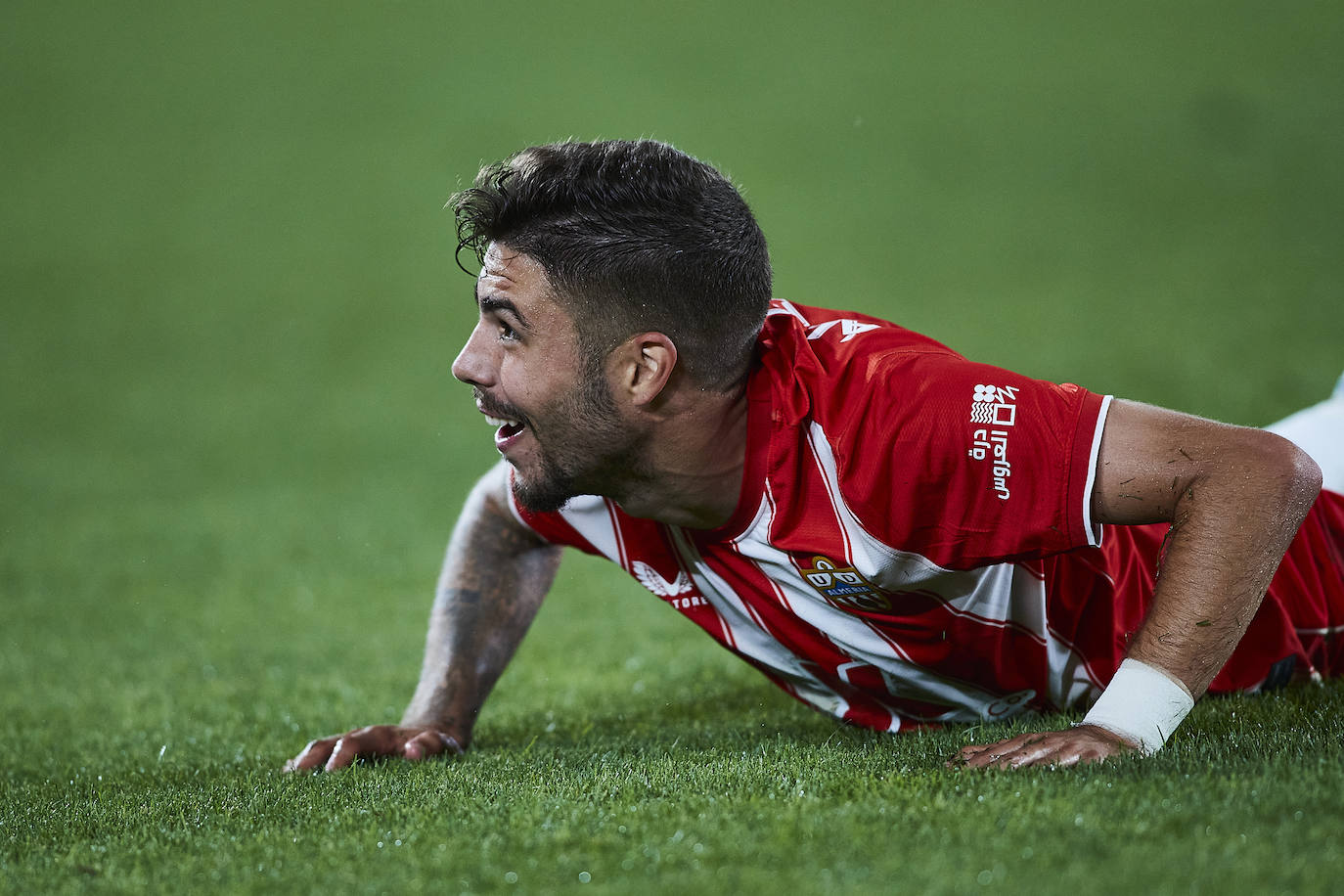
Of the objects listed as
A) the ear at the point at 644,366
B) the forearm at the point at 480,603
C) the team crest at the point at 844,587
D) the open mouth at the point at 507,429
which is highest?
the ear at the point at 644,366

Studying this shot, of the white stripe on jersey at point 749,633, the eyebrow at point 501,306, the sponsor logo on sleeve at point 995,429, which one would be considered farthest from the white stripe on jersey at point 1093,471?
the eyebrow at point 501,306

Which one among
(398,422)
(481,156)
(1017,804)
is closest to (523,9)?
(481,156)

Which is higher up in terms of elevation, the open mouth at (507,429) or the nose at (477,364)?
the nose at (477,364)

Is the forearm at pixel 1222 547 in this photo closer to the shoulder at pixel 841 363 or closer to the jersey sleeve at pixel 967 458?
the jersey sleeve at pixel 967 458

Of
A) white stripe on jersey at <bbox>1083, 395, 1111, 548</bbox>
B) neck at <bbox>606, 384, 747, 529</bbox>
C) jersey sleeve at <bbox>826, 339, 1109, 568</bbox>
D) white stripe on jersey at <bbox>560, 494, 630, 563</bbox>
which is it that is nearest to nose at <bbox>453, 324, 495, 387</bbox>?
neck at <bbox>606, 384, 747, 529</bbox>

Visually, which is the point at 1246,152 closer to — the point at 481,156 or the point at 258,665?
the point at 481,156

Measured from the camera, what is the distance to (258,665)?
4.02 m

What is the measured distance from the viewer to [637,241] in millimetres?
2004

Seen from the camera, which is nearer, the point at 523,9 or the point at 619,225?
the point at 619,225

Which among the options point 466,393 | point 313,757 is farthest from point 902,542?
point 466,393

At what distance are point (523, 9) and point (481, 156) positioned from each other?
1.51 metres

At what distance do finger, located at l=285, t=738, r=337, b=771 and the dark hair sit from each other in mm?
897

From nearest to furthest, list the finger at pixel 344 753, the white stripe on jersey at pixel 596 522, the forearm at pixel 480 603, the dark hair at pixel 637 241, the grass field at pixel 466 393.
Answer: the grass field at pixel 466 393 → the dark hair at pixel 637 241 → the finger at pixel 344 753 → the white stripe on jersey at pixel 596 522 → the forearm at pixel 480 603

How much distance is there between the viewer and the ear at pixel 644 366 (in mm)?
2033
